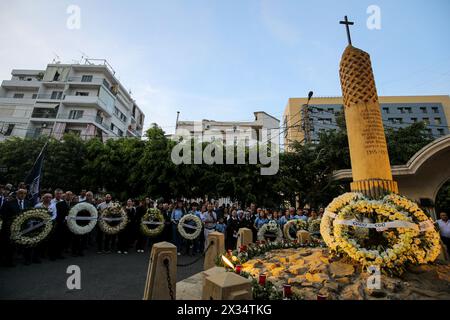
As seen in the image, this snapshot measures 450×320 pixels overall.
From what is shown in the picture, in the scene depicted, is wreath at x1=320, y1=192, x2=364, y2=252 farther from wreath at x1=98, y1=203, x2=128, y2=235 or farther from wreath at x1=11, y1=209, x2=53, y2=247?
wreath at x1=11, y1=209, x2=53, y2=247

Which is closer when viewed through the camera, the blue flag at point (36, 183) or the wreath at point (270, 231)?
the blue flag at point (36, 183)

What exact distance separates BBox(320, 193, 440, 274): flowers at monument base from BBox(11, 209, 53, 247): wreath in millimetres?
8733

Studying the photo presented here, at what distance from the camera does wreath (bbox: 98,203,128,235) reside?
9.19 metres

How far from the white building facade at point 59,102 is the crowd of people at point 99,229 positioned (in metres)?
28.5

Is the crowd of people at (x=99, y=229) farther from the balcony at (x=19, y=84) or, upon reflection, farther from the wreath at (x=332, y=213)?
the balcony at (x=19, y=84)

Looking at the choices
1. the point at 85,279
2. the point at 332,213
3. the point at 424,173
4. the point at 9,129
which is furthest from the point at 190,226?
the point at 9,129

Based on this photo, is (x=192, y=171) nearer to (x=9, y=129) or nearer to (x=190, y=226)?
(x=190, y=226)

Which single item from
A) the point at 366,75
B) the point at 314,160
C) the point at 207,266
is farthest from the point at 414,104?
the point at 207,266

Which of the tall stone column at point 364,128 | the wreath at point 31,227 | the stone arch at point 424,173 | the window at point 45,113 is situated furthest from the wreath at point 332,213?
the window at point 45,113

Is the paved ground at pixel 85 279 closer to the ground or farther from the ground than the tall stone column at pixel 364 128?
closer to the ground

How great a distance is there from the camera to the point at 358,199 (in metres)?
6.07

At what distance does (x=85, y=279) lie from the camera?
6145mm

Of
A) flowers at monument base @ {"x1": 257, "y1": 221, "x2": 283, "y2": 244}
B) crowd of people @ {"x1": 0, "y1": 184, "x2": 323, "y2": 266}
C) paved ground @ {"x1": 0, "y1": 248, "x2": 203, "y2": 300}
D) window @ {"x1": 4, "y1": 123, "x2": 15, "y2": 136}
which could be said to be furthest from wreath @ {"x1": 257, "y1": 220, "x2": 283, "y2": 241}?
window @ {"x1": 4, "y1": 123, "x2": 15, "y2": 136}

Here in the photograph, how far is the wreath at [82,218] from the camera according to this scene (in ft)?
28.0
